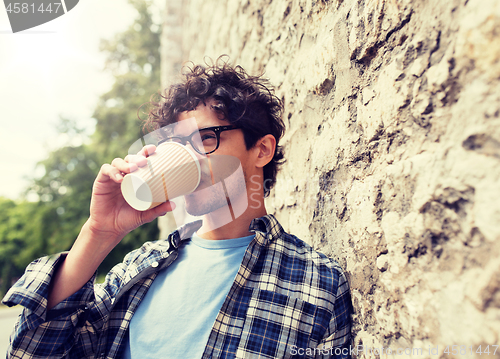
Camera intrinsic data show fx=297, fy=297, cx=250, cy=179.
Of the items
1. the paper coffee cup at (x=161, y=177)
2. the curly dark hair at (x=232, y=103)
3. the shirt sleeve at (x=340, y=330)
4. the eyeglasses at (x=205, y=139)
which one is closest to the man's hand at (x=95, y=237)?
the paper coffee cup at (x=161, y=177)

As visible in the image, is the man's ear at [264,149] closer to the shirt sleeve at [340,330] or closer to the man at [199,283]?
the man at [199,283]

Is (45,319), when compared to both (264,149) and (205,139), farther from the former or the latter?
(264,149)

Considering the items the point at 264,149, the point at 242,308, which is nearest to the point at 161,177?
the point at 242,308

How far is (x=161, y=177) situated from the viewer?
0.81 meters

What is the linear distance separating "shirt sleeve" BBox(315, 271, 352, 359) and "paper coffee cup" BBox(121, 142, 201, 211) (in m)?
0.56

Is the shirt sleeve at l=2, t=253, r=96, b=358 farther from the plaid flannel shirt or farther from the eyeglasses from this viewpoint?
the eyeglasses

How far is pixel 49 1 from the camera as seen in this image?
188 cm

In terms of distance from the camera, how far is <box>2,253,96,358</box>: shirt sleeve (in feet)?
3.12

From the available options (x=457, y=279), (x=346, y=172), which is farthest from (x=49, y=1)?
(x=457, y=279)

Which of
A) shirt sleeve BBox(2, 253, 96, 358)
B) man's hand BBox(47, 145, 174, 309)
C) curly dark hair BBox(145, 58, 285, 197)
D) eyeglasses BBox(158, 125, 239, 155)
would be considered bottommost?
shirt sleeve BBox(2, 253, 96, 358)

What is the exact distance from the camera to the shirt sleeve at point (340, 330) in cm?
82

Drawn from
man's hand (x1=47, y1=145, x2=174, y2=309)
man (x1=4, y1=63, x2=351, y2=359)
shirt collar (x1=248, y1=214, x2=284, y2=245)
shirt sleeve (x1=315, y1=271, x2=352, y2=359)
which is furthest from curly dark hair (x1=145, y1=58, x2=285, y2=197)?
shirt sleeve (x1=315, y1=271, x2=352, y2=359)

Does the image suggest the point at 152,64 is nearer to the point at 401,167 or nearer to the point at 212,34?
the point at 212,34

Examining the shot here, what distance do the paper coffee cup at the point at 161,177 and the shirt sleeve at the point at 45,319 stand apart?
448 millimetres
